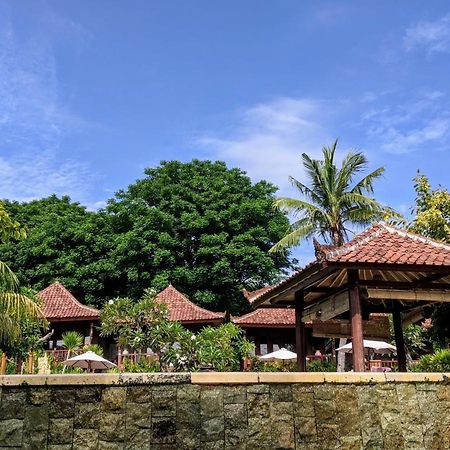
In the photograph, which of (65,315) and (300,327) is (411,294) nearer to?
(300,327)

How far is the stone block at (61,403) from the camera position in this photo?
5.07m

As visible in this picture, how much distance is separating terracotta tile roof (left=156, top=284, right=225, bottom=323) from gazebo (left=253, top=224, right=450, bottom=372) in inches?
530

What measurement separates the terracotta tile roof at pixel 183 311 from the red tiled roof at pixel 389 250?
49.7 ft

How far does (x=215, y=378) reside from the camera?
17.6 feet

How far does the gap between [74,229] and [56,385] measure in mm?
28112

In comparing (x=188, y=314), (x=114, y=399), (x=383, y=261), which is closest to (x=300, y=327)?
(x=383, y=261)

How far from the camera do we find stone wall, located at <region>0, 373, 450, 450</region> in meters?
5.05

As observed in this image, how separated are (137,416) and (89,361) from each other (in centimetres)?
1544

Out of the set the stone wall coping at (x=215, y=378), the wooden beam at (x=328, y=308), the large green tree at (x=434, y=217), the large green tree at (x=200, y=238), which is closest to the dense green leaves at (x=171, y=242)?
the large green tree at (x=200, y=238)

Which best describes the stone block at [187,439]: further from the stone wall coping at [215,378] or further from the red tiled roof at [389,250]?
the red tiled roof at [389,250]

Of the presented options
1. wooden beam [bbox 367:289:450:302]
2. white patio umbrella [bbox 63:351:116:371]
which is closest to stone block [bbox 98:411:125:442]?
wooden beam [bbox 367:289:450:302]

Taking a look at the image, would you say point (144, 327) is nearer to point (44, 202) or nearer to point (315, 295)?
point (315, 295)

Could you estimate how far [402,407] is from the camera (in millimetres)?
5641

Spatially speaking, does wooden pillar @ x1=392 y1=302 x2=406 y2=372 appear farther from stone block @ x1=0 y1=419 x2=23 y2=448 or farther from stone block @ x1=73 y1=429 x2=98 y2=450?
stone block @ x1=0 y1=419 x2=23 y2=448
